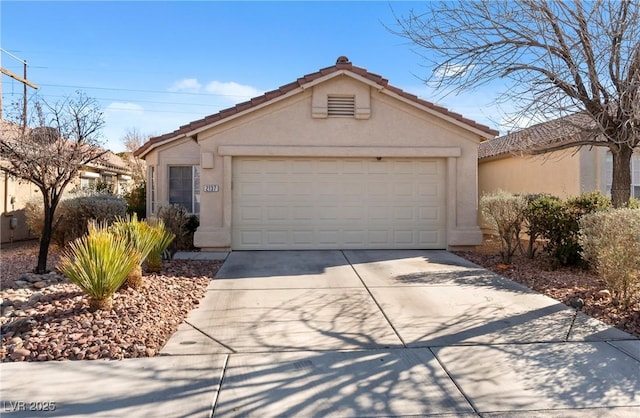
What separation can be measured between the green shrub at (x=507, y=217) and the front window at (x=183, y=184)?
346 inches

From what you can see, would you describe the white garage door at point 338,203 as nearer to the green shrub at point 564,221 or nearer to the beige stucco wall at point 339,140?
the beige stucco wall at point 339,140

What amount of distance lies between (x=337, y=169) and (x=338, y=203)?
0.87 meters

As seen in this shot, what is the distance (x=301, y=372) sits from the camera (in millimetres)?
4180

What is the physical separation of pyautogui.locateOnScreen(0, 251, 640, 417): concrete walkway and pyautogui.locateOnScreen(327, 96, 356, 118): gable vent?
5.72 metres

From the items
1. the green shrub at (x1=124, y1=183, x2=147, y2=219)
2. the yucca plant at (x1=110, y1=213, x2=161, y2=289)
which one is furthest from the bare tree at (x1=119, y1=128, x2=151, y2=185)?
the yucca plant at (x1=110, y1=213, x2=161, y2=289)

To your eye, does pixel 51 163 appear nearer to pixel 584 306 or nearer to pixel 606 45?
pixel 584 306

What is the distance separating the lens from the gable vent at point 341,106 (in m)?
11.2

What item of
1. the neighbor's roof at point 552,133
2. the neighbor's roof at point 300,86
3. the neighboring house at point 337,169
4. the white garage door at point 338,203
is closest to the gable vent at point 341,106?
the neighboring house at point 337,169

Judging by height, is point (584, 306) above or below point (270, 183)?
below

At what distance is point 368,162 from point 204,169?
4124 mm

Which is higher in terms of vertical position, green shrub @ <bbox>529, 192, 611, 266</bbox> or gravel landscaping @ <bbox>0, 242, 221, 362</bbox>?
green shrub @ <bbox>529, 192, 611, 266</bbox>

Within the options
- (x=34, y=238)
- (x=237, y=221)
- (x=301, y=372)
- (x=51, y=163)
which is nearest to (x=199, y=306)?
(x=301, y=372)

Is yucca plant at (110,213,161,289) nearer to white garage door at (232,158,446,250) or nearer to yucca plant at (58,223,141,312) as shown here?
yucca plant at (58,223,141,312)

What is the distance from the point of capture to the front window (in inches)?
557
